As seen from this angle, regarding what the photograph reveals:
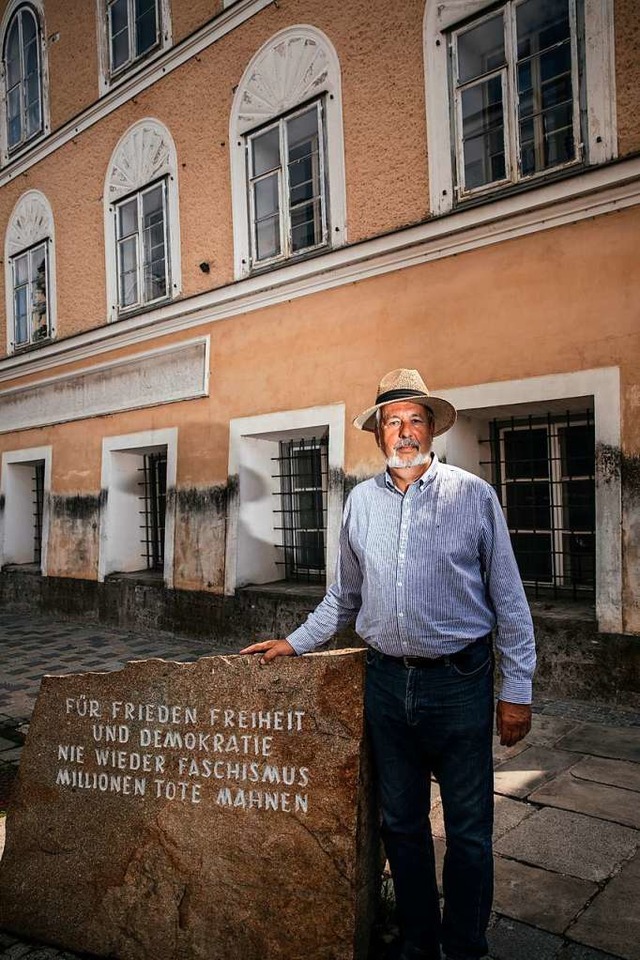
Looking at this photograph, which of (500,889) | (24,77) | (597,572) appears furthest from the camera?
(24,77)

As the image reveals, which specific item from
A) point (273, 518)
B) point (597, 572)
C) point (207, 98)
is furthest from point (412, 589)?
point (207, 98)

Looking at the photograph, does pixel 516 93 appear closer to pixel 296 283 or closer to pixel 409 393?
pixel 296 283

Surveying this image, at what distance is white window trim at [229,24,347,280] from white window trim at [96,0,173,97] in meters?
1.63

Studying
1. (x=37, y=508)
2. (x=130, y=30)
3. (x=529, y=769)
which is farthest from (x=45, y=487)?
(x=529, y=769)

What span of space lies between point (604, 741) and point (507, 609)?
274cm

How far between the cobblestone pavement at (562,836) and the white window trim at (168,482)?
290 centimetres

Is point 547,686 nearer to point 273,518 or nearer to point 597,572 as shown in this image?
point 597,572

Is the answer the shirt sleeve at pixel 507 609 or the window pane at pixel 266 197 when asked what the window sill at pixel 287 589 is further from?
the shirt sleeve at pixel 507 609

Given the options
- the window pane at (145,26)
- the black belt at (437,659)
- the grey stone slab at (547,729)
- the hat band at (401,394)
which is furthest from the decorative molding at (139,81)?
the black belt at (437,659)

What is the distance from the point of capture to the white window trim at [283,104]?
23.4 ft

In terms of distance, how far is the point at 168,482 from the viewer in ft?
29.1

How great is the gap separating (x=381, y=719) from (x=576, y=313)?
414cm

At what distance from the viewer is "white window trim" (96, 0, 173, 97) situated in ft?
28.9

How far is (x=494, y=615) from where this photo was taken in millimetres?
2406
